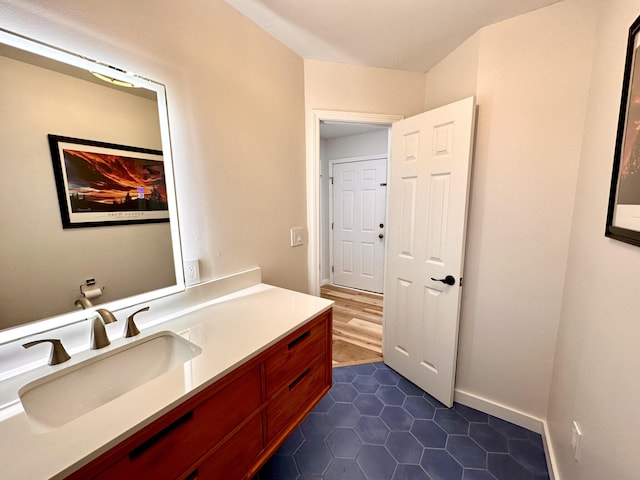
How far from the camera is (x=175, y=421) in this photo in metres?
0.72

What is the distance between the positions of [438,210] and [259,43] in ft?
4.86

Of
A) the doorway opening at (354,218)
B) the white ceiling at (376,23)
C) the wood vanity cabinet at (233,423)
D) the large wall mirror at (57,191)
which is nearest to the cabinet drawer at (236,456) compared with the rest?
the wood vanity cabinet at (233,423)

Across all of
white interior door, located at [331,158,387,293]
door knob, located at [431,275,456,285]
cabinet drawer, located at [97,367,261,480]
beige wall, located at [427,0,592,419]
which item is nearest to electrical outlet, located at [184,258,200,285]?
cabinet drawer, located at [97,367,261,480]

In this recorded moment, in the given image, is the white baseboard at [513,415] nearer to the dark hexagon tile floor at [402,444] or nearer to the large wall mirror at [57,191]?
the dark hexagon tile floor at [402,444]

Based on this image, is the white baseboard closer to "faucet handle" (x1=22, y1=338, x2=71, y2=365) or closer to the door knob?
the door knob

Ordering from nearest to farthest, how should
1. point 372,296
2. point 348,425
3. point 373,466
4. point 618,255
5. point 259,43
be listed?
point 618,255 < point 373,466 < point 259,43 < point 348,425 < point 372,296

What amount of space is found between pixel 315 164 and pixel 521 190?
1.28 m

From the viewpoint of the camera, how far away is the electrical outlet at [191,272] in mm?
1272

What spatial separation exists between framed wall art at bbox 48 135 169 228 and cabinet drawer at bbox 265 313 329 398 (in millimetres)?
801

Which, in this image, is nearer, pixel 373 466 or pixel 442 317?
pixel 373 466

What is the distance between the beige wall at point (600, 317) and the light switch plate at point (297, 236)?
154 cm

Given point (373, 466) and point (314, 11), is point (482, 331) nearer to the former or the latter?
point (373, 466)

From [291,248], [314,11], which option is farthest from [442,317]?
[314,11]

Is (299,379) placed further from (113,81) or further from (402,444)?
(113,81)
